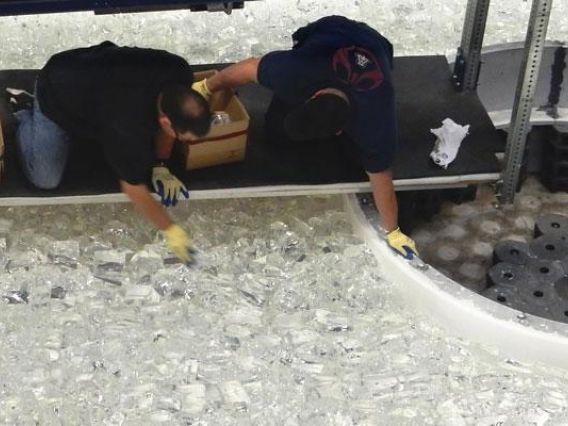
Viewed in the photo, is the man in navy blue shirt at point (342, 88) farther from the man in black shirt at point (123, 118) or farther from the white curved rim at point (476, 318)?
the man in black shirt at point (123, 118)

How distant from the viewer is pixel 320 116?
2367 millimetres

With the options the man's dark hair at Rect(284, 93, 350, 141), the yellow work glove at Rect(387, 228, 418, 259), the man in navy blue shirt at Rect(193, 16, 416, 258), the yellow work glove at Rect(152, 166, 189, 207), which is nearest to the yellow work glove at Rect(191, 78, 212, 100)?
the man in navy blue shirt at Rect(193, 16, 416, 258)

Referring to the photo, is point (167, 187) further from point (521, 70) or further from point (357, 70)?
point (521, 70)

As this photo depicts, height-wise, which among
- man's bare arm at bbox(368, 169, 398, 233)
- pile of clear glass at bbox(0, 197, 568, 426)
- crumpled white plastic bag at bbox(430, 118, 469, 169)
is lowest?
pile of clear glass at bbox(0, 197, 568, 426)

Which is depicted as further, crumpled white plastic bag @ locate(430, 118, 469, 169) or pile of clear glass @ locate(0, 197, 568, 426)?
crumpled white plastic bag @ locate(430, 118, 469, 169)

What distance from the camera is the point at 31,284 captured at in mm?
2537

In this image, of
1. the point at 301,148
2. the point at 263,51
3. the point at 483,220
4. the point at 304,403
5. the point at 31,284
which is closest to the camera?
the point at 304,403

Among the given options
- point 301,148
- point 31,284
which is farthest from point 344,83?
point 31,284

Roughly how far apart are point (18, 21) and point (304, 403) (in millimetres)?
1948

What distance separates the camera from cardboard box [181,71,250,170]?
261 cm

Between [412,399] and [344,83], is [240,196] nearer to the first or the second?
[344,83]

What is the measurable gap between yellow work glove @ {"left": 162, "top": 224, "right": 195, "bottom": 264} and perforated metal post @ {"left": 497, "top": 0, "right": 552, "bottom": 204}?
3.24ft

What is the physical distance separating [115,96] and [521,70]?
113cm

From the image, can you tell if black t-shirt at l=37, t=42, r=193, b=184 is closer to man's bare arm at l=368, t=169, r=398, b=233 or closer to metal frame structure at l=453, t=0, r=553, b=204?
man's bare arm at l=368, t=169, r=398, b=233
